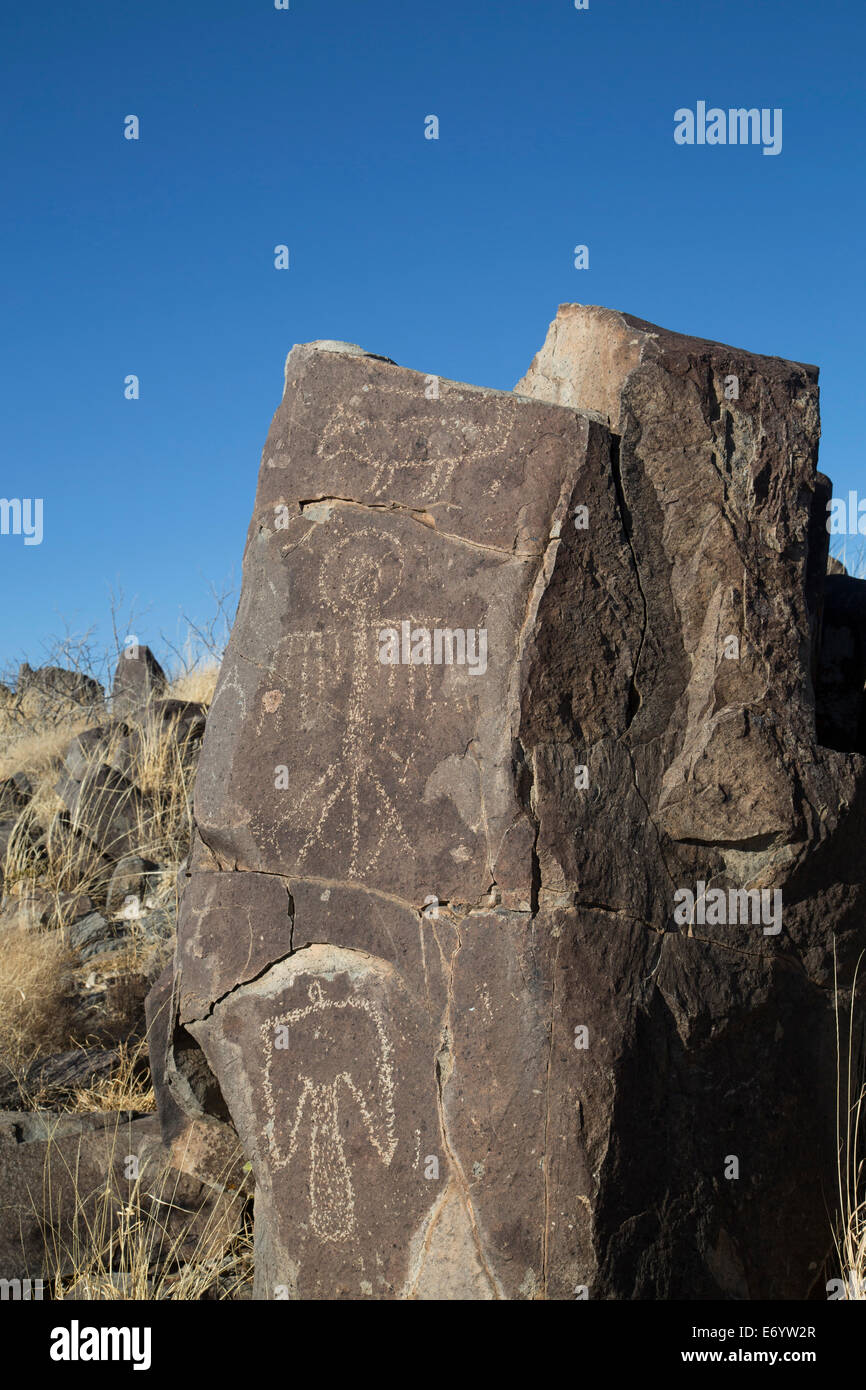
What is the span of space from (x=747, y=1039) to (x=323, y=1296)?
1.16 m

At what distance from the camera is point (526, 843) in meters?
2.71

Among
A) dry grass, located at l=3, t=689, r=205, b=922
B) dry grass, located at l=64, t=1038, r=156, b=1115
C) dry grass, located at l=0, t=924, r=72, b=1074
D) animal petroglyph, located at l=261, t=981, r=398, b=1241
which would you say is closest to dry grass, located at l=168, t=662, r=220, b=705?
dry grass, located at l=3, t=689, r=205, b=922

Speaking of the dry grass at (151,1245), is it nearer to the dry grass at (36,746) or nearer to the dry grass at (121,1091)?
the dry grass at (121,1091)

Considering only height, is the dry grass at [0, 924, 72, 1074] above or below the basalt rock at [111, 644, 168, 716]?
below

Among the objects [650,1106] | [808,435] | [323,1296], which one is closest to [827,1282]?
[650,1106]

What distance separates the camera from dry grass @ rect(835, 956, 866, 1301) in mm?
3033

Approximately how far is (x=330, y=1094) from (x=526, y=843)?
75cm

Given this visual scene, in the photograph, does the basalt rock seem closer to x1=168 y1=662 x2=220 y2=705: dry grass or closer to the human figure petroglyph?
x1=168 y1=662 x2=220 y2=705: dry grass

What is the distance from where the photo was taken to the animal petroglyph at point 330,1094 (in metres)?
2.78

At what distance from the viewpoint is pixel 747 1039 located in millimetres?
2949
